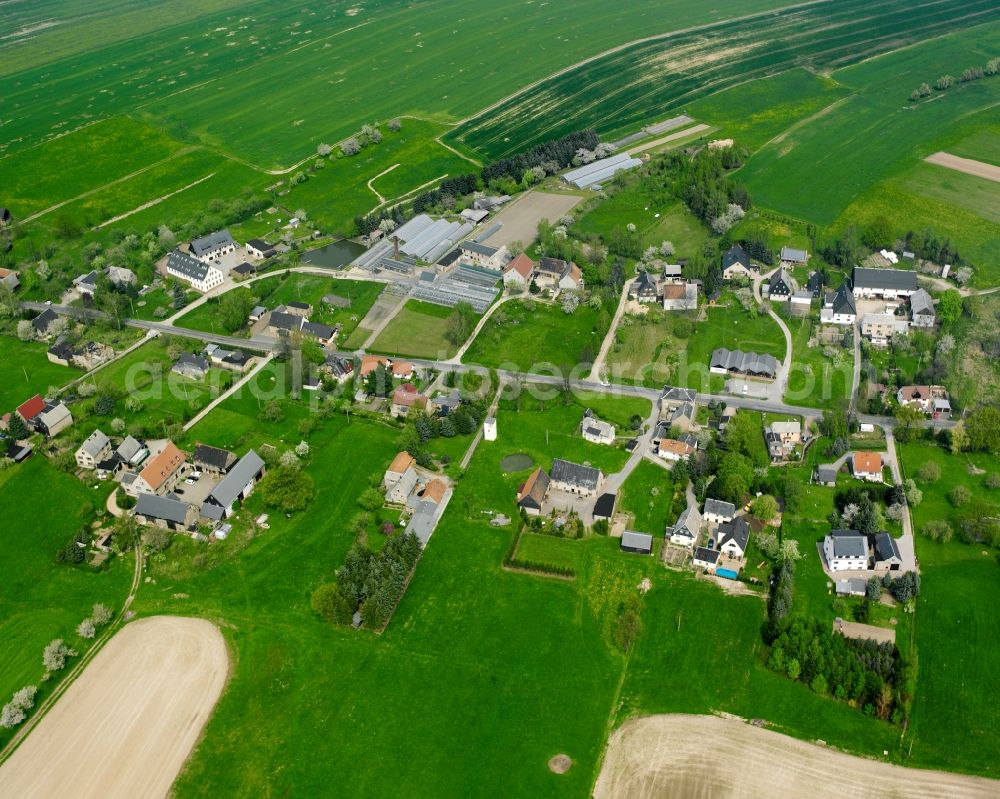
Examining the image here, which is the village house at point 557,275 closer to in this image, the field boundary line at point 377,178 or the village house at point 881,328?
the village house at point 881,328

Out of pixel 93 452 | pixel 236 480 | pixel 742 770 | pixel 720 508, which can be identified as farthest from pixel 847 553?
pixel 93 452

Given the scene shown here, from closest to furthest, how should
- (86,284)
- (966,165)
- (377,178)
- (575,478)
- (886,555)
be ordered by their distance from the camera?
(886,555), (575,478), (86,284), (966,165), (377,178)

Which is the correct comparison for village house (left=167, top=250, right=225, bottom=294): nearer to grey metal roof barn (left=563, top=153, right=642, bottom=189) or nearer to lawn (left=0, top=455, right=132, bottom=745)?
lawn (left=0, top=455, right=132, bottom=745)

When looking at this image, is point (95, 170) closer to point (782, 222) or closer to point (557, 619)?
point (782, 222)

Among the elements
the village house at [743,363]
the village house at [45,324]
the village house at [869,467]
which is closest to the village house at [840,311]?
the village house at [743,363]

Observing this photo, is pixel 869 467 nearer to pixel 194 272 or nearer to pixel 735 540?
pixel 735 540

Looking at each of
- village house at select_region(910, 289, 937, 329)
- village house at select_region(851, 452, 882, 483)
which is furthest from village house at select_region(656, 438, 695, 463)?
village house at select_region(910, 289, 937, 329)

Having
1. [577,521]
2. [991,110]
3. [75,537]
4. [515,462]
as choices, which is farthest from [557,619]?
[991,110]
